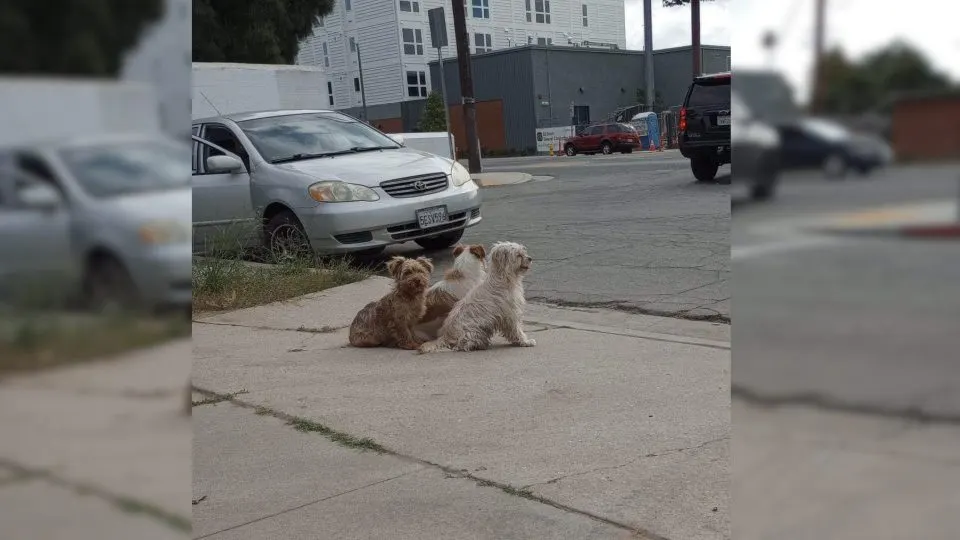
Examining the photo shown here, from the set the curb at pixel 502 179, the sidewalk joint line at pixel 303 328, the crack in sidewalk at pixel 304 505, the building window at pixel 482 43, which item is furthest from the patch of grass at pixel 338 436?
the curb at pixel 502 179

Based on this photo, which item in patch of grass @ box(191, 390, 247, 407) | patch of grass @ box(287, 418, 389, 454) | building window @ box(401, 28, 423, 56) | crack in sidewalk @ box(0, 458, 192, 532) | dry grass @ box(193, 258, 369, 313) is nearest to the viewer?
crack in sidewalk @ box(0, 458, 192, 532)

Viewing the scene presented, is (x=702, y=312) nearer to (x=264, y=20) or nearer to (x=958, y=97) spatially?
(x=264, y=20)

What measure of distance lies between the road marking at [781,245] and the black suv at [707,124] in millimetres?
555

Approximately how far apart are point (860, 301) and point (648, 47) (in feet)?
4.54

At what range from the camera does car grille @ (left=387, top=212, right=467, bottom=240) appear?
6055 millimetres

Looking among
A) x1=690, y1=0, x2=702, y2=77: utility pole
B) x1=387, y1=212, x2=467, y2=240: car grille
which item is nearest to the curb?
x1=387, y1=212, x2=467, y2=240: car grille

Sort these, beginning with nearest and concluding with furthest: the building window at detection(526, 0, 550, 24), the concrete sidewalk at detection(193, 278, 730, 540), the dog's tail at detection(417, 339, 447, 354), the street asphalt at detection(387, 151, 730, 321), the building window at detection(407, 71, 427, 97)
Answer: the concrete sidewalk at detection(193, 278, 730, 540) → the building window at detection(526, 0, 550, 24) → the building window at detection(407, 71, 427, 97) → the dog's tail at detection(417, 339, 447, 354) → the street asphalt at detection(387, 151, 730, 321)

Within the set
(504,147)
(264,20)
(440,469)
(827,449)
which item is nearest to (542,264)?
(504,147)

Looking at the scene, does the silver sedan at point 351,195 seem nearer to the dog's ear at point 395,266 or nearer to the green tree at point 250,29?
the dog's ear at point 395,266

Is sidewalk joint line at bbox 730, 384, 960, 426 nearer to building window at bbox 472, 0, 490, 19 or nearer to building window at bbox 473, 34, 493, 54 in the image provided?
building window at bbox 472, 0, 490, 19

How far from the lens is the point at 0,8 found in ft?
2.15

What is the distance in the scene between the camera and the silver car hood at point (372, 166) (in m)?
5.79

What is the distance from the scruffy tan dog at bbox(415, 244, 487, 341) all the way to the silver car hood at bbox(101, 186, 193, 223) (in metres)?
3.85

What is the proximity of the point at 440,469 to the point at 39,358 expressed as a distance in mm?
2297
